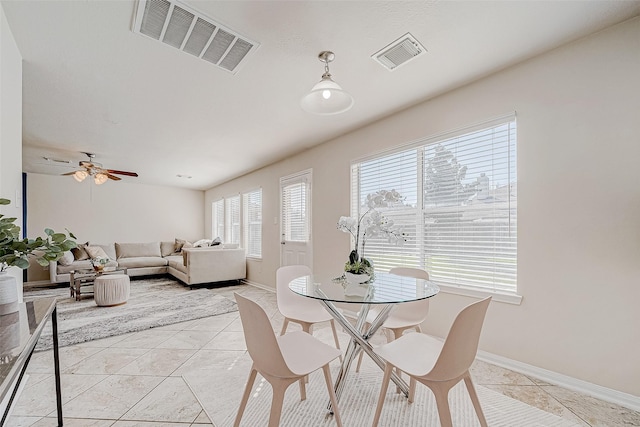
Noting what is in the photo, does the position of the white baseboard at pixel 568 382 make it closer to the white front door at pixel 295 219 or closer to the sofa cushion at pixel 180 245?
the white front door at pixel 295 219

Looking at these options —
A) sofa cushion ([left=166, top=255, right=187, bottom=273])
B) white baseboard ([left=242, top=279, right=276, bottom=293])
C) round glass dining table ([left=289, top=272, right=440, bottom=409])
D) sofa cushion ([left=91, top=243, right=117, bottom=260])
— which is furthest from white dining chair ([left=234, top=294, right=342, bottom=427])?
sofa cushion ([left=91, top=243, right=117, bottom=260])

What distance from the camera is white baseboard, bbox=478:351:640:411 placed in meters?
1.76

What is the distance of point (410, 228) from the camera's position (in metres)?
2.98

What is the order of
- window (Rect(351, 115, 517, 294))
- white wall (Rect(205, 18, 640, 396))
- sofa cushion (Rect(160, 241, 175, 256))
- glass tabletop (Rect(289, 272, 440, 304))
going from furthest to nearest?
sofa cushion (Rect(160, 241, 175, 256))
window (Rect(351, 115, 517, 294))
white wall (Rect(205, 18, 640, 396))
glass tabletop (Rect(289, 272, 440, 304))

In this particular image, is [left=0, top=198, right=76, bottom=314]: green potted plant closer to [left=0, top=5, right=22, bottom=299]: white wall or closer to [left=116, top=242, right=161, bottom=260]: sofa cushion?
[left=0, top=5, right=22, bottom=299]: white wall

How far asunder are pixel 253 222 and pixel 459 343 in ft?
17.2

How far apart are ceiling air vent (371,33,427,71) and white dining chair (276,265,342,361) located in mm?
1864

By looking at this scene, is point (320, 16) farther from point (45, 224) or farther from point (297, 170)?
point (45, 224)

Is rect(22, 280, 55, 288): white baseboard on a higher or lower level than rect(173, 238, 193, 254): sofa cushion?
lower

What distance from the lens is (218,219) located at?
25.4 feet

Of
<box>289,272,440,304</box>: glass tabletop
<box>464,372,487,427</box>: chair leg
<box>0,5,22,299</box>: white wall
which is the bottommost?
<box>464,372,487,427</box>: chair leg

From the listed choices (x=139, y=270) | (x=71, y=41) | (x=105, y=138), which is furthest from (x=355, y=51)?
(x=139, y=270)

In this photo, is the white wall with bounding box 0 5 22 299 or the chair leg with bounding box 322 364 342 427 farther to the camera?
the white wall with bounding box 0 5 22 299

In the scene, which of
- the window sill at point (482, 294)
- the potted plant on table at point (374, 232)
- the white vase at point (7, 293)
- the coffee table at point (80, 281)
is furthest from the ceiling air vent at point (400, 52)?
the coffee table at point (80, 281)
